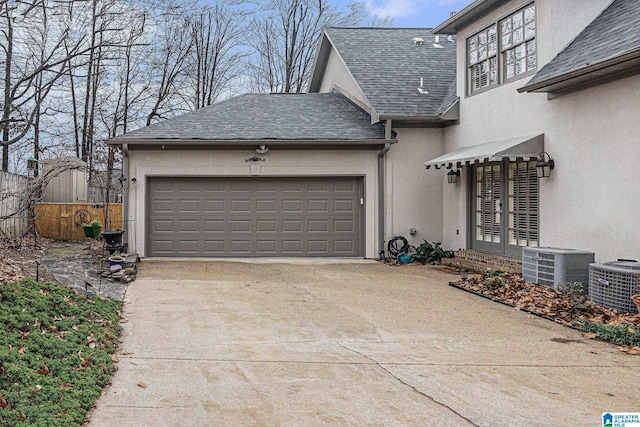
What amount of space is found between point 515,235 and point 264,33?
21440mm

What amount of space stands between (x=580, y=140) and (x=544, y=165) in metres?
0.81

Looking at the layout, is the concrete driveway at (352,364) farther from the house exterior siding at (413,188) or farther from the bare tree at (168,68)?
the bare tree at (168,68)

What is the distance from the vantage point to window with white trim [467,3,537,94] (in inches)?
419

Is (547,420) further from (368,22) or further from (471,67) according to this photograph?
(368,22)

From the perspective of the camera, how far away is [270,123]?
47.6ft

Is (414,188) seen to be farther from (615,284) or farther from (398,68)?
(615,284)

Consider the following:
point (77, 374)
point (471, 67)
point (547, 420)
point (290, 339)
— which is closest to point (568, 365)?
point (547, 420)

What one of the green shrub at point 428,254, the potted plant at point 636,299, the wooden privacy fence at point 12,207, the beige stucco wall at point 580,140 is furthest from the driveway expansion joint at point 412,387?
the wooden privacy fence at point 12,207

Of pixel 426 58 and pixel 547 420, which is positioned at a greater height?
pixel 426 58

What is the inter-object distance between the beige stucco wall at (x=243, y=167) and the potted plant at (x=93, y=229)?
224 centimetres

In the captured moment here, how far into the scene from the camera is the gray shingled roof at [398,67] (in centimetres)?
1387

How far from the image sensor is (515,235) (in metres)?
11.2

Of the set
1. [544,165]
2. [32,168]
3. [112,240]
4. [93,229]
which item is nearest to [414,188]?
[544,165]

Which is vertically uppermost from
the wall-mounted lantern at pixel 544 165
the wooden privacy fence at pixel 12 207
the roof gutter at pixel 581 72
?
the roof gutter at pixel 581 72
